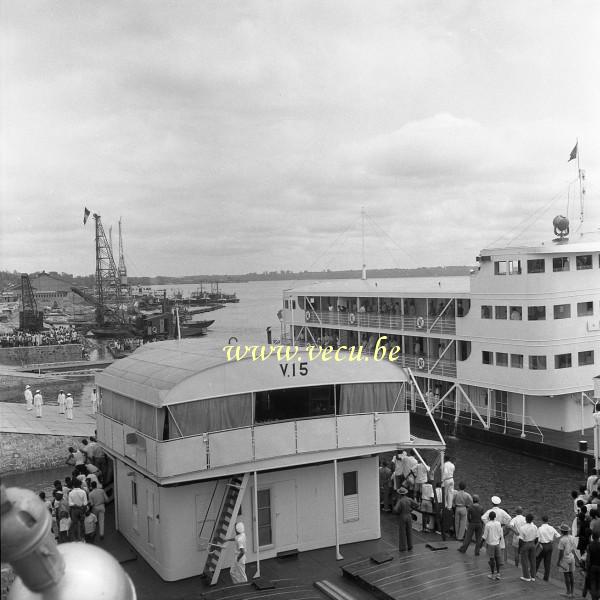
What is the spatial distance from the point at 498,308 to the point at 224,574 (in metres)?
22.1

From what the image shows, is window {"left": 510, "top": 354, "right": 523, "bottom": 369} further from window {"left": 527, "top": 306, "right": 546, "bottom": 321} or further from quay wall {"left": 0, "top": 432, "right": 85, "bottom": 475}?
quay wall {"left": 0, "top": 432, "right": 85, "bottom": 475}

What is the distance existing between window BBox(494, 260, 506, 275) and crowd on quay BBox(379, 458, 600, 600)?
14172mm

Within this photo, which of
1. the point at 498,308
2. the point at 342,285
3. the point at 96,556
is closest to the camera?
the point at 96,556

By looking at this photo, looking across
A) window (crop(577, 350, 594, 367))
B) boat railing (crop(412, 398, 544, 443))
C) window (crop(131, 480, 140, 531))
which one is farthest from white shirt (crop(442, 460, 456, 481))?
window (crop(577, 350, 594, 367))

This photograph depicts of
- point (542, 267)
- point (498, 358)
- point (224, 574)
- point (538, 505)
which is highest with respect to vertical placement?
point (542, 267)

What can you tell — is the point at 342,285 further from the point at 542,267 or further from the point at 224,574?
the point at 224,574

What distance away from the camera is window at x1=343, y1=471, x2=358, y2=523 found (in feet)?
50.3

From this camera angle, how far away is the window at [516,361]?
30625 mm

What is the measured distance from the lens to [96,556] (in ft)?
11.7

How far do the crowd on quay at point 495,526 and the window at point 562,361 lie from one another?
11.4 m

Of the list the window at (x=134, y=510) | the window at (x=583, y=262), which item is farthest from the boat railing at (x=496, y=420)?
the window at (x=134, y=510)

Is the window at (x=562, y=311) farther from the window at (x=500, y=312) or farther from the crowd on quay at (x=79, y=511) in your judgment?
the crowd on quay at (x=79, y=511)

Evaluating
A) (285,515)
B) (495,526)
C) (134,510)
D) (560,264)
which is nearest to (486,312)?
(560,264)

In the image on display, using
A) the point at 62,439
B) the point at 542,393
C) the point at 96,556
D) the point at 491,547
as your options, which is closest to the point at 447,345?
the point at 542,393
